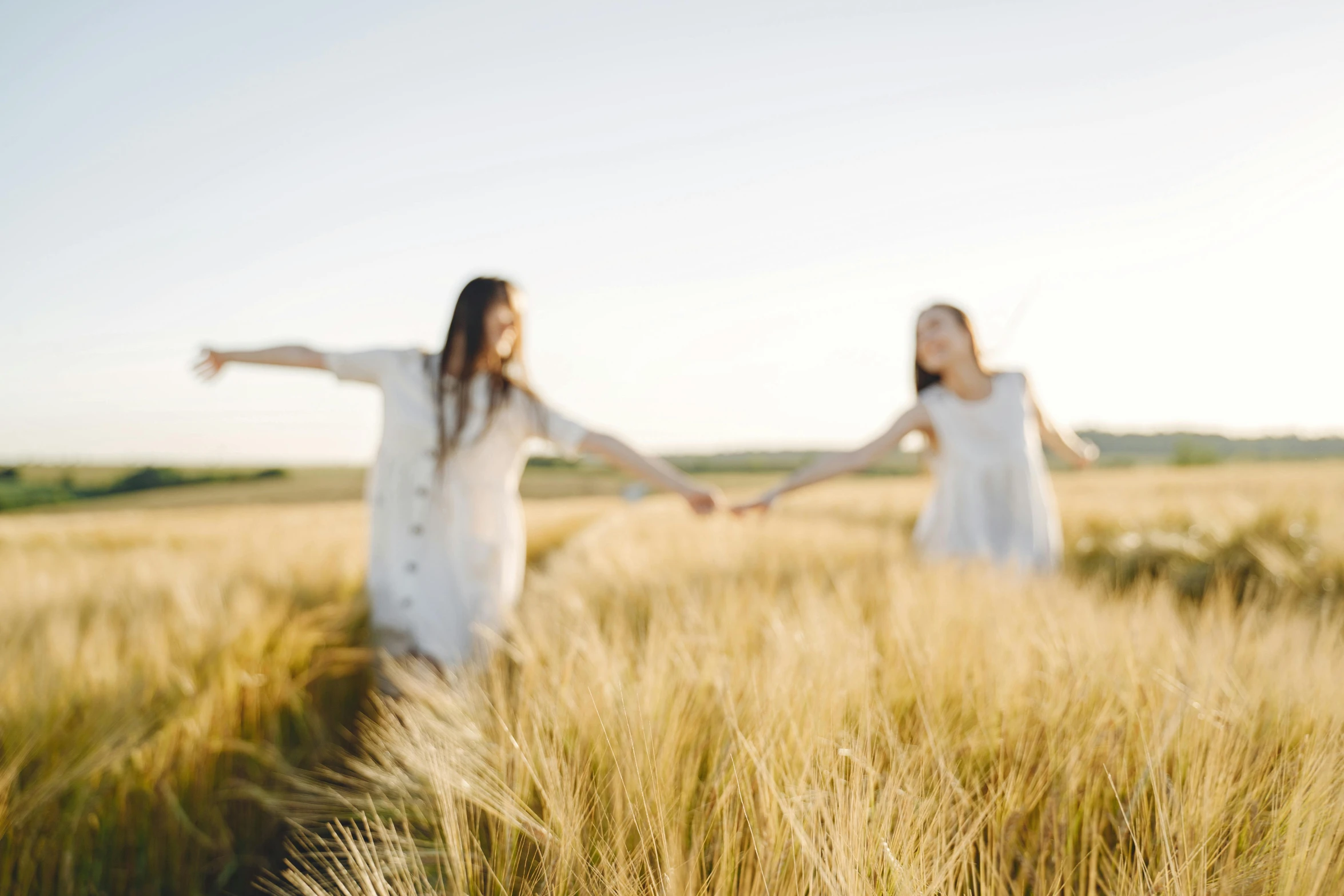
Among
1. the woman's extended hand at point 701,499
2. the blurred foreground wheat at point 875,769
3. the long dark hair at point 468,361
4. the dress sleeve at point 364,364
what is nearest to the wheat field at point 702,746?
the blurred foreground wheat at point 875,769

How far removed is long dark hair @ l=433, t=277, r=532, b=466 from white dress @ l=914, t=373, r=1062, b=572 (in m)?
1.75

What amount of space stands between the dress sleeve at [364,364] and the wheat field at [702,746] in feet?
2.76

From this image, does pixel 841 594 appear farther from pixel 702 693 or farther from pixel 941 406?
pixel 941 406

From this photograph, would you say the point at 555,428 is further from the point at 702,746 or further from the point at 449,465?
the point at 702,746

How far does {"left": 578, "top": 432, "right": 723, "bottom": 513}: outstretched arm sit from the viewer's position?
255 cm

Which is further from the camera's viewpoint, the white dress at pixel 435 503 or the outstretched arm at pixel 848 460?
the outstretched arm at pixel 848 460

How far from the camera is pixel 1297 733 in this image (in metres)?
1.07

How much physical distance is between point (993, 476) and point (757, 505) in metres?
0.99

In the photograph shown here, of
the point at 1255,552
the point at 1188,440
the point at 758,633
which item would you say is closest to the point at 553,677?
the point at 758,633

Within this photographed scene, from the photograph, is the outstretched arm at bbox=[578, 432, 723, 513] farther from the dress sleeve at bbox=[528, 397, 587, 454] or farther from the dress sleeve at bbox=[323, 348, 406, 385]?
the dress sleeve at bbox=[323, 348, 406, 385]

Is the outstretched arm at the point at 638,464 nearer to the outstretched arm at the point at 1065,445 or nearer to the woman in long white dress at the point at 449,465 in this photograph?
the woman in long white dress at the point at 449,465

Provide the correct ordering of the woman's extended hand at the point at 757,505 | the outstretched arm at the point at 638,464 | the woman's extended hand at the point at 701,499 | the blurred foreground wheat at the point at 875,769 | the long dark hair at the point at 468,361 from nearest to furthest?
the blurred foreground wheat at the point at 875,769 → the long dark hair at the point at 468,361 → the outstretched arm at the point at 638,464 → the woman's extended hand at the point at 701,499 → the woman's extended hand at the point at 757,505

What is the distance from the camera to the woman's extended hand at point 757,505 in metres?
2.92

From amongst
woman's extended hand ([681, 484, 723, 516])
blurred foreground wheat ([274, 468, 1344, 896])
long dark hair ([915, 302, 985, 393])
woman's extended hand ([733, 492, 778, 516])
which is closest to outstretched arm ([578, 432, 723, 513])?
woman's extended hand ([681, 484, 723, 516])
